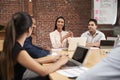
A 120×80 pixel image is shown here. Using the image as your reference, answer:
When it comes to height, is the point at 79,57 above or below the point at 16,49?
below

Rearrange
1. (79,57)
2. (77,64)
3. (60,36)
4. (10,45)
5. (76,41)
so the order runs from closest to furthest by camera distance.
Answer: (10,45) < (77,64) < (79,57) < (76,41) < (60,36)

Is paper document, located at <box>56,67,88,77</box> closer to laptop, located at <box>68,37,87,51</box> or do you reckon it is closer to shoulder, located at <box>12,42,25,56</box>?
shoulder, located at <box>12,42,25,56</box>

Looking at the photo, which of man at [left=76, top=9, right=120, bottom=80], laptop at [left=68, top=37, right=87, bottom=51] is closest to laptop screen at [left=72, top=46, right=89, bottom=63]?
laptop at [left=68, top=37, right=87, bottom=51]

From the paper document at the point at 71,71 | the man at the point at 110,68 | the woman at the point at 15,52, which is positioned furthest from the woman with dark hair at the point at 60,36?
the man at the point at 110,68

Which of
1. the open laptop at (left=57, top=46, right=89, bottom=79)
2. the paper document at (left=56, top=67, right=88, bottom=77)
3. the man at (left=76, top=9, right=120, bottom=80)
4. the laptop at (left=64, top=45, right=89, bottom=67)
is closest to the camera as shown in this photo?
the man at (left=76, top=9, right=120, bottom=80)

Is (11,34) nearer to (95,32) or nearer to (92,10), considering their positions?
(95,32)

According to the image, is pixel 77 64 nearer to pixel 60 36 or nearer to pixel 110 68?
pixel 110 68

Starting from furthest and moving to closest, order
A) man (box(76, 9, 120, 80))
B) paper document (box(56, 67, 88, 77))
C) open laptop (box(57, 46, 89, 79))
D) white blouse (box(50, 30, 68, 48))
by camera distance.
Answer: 1. white blouse (box(50, 30, 68, 48))
2. open laptop (box(57, 46, 89, 79))
3. paper document (box(56, 67, 88, 77))
4. man (box(76, 9, 120, 80))

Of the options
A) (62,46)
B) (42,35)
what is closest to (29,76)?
(62,46)

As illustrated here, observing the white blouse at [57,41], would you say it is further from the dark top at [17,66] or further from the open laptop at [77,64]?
the dark top at [17,66]

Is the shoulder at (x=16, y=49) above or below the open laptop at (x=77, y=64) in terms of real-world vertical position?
above

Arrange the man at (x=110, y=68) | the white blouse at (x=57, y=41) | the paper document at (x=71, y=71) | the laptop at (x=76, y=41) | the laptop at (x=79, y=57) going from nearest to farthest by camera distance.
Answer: the man at (x=110, y=68), the paper document at (x=71, y=71), the laptop at (x=79, y=57), the laptop at (x=76, y=41), the white blouse at (x=57, y=41)

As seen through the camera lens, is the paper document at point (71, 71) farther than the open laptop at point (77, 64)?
No

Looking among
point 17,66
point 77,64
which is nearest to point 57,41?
point 77,64
